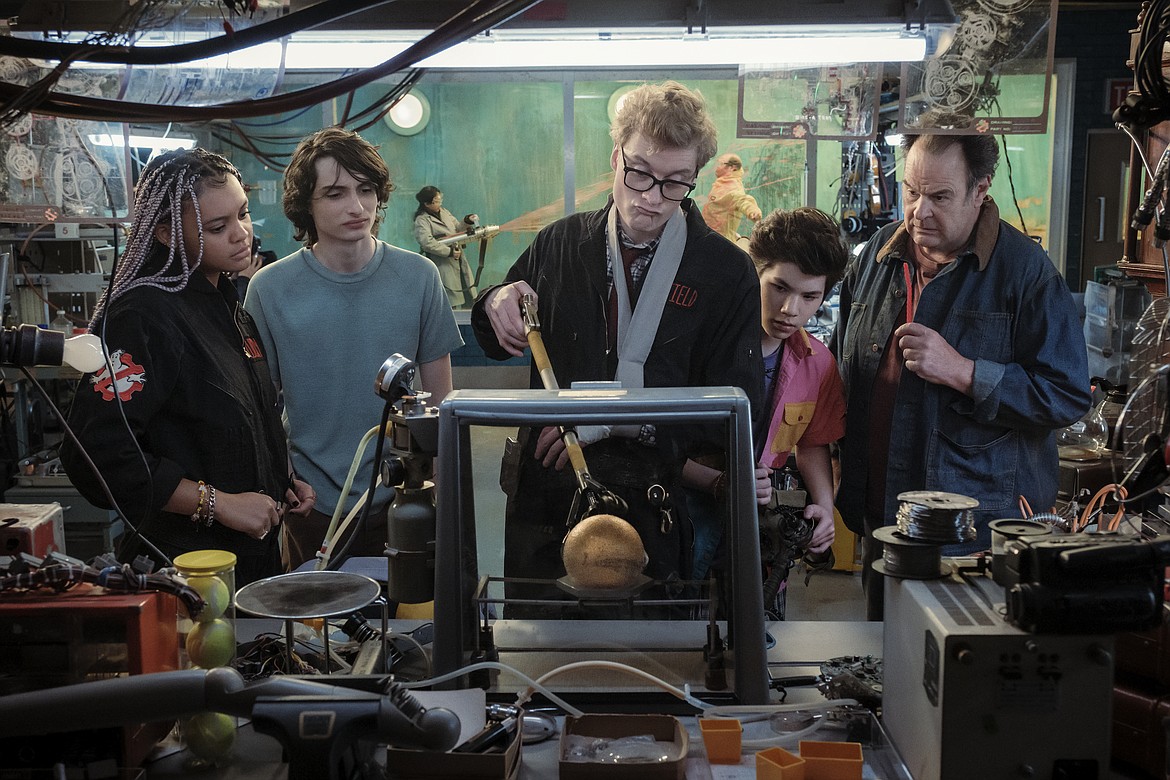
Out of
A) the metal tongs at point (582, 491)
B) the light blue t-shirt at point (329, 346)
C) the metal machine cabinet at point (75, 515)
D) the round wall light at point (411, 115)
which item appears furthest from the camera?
the round wall light at point (411, 115)

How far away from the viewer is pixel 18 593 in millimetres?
1202

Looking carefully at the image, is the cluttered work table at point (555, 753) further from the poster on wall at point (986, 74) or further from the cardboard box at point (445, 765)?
the poster on wall at point (986, 74)

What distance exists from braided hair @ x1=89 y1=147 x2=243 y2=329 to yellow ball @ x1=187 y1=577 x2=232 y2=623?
2.96 feet

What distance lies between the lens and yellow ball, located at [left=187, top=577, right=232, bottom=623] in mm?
1262

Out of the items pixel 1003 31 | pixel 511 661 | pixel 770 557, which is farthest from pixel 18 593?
pixel 1003 31

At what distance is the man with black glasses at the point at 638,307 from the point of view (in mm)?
1809

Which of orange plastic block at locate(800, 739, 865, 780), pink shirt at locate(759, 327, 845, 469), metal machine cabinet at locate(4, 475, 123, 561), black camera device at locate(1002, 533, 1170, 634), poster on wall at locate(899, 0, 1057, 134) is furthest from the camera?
metal machine cabinet at locate(4, 475, 123, 561)

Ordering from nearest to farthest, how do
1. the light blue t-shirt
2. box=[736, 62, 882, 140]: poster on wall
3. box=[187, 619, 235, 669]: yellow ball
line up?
1. box=[187, 619, 235, 669]: yellow ball
2. box=[736, 62, 882, 140]: poster on wall
3. the light blue t-shirt

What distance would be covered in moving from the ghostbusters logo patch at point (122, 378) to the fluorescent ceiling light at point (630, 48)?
0.66m

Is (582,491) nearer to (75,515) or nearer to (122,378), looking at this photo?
(122,378)

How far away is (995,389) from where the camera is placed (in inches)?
81.5

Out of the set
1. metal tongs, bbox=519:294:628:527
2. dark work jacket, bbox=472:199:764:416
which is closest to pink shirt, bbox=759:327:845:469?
dark work jacket, bbox=472:199:764:416

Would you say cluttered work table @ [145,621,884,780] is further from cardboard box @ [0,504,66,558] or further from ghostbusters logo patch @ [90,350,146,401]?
ghostbusters logo patch @ [90,350,146,401]

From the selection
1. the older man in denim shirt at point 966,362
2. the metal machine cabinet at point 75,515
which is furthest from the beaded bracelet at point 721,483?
the metal machine cabinet at point 75,515
